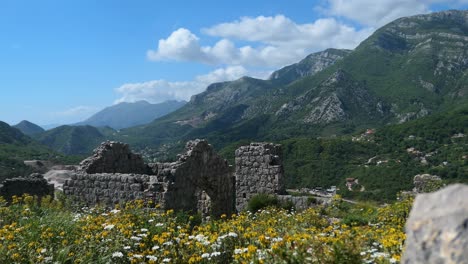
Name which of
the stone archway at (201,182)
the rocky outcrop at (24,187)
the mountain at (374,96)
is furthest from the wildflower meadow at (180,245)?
the mountain at (374,96)

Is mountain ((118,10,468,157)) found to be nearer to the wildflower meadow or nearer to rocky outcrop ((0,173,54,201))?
rocky outcrop ((0,173,54,201))

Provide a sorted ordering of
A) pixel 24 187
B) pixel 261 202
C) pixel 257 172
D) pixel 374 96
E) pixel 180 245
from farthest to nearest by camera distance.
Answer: pixel 374 96 → pixel 257 172 → pixel 24 187 → pixel 261 202 → pixel 180 245

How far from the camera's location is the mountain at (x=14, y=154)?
5462 cm

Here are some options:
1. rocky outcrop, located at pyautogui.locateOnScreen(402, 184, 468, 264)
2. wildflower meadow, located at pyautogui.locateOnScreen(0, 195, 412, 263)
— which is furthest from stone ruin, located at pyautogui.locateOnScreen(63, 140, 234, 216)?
rocky outcrop, located at pyautogui.locateOnScreen(402, 184, 468, 264)

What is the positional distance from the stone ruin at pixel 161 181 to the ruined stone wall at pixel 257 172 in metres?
0.45

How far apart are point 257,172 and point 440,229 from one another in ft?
49.7

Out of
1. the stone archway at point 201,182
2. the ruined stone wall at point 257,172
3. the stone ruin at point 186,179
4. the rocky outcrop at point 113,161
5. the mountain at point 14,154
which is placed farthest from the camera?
the mountain at point 14,154

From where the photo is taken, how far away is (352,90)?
143 metres

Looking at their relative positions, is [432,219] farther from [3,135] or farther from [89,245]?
[3,135]

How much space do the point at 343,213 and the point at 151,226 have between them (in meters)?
7.51

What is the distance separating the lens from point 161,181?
43.0 feet

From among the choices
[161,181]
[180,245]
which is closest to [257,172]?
[161,181]

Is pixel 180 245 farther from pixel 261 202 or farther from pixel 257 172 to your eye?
pixel 257 172

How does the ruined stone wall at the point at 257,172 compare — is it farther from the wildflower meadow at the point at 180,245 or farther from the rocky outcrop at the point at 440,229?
the rocky outcrop at the point at 440,229
